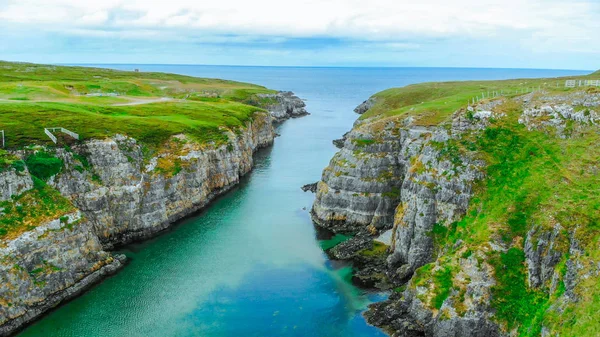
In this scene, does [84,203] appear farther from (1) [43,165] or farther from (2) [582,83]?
(2) [582,83]

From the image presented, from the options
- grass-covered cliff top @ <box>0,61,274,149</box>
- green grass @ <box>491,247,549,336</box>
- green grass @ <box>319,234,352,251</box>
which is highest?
grass-covered cliff top @ <box>0,61,274,149</box>

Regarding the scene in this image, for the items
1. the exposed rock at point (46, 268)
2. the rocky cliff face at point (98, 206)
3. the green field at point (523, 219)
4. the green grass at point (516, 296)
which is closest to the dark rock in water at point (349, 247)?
the green field at point (523, 219)

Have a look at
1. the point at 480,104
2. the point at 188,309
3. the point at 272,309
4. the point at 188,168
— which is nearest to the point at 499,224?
the point at 480,104

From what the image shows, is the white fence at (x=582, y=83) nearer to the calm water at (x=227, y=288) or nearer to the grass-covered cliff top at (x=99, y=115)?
the calm water at (x=227, y=288)

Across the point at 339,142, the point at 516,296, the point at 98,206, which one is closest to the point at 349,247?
the point at 516,296

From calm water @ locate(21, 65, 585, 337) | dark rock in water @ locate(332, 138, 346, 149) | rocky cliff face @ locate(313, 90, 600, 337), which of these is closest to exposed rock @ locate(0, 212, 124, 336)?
calm water @ locate(21, 65, 585, 337)

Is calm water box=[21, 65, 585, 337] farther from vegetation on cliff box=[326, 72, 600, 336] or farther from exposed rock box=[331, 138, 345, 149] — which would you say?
exposed rock box=[331, 138, 345, 149]
